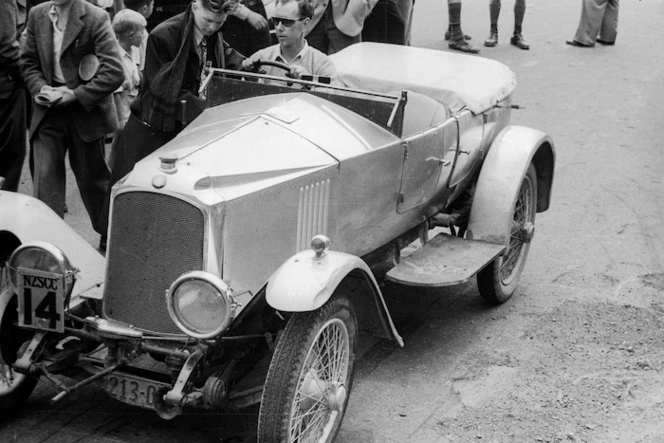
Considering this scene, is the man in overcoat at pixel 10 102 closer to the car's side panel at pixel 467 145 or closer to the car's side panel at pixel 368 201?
the car's side panel at pixel 368 201

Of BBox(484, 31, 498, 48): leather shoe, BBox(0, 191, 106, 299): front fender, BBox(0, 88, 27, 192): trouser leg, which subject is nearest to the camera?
BBox(0, 191, 106, 299): front fender

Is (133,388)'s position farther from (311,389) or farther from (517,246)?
(517,246)

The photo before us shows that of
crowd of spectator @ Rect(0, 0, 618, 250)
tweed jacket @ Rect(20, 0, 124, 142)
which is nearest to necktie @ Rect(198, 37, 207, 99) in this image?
crowd of spectator @ Rect(0, 0, 618, 250)

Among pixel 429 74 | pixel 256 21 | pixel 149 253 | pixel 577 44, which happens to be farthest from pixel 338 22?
pixel 577 44

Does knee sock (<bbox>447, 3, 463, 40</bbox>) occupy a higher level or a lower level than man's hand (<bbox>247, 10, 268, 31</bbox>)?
lower

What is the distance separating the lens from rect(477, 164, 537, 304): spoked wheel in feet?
19.8

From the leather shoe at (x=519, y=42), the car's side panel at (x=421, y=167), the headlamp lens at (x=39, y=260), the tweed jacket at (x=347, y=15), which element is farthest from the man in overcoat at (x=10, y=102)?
the leather shoe at (x=519, y=42)

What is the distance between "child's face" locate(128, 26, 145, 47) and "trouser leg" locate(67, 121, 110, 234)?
147cm

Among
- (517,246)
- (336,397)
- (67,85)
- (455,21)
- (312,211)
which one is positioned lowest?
(517,246)

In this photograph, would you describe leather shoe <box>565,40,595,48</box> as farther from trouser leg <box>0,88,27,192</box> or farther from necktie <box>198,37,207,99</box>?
necktie <box>198,37,207,99</box>

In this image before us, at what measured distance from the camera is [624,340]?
5633 mm

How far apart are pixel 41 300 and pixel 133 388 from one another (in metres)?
0.52

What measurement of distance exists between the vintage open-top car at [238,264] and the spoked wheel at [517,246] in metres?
0.61

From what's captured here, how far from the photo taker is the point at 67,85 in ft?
20.5
